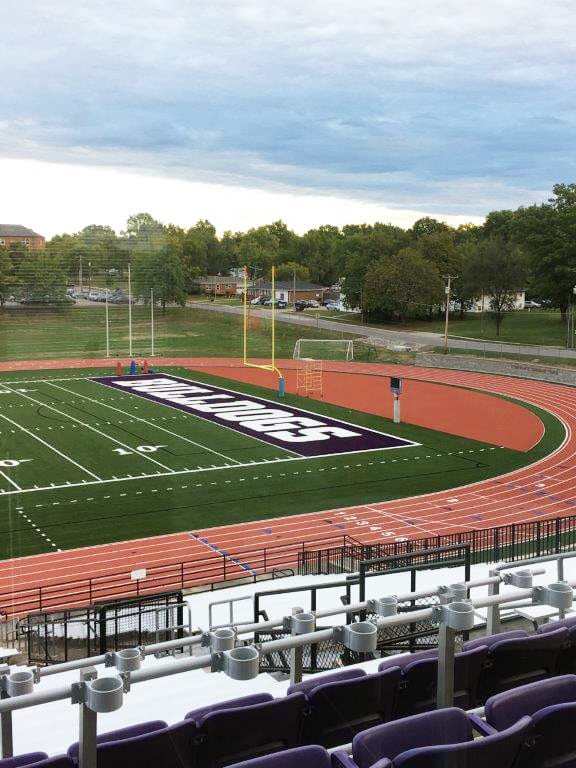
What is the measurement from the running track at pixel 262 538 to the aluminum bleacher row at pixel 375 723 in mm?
8904

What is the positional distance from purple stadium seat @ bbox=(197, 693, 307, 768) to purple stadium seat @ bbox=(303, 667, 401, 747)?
8 cm

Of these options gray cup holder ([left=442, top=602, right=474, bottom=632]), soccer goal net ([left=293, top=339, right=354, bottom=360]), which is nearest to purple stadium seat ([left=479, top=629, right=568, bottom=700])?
gray cup holder ([left=442, top=602, right=474, bottom=632])

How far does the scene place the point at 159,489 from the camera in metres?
21.0

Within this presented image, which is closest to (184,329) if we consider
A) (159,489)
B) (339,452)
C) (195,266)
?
(195,266)

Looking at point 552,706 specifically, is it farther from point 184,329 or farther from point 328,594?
point 184,329

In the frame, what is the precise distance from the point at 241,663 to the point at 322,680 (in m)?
0.84

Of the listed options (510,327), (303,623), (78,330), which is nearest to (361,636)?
(303,623)

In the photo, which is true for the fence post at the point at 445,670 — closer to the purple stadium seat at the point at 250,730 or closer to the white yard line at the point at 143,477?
the purple stadium seat at the point at 250,730

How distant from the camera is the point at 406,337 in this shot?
2143 inches

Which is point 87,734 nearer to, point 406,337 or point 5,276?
point 5,276

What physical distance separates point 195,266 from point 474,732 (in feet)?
91.8

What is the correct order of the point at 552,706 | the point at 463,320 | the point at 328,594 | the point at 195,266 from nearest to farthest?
the point at 552,706
the point at 328,594
the point at 195,266
the point at 463,320

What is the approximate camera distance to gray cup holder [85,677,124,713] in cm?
333

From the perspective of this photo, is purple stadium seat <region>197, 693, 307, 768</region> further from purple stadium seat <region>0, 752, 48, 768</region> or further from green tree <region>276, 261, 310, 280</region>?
green tree <region>276, 261, 310, 280</region>
